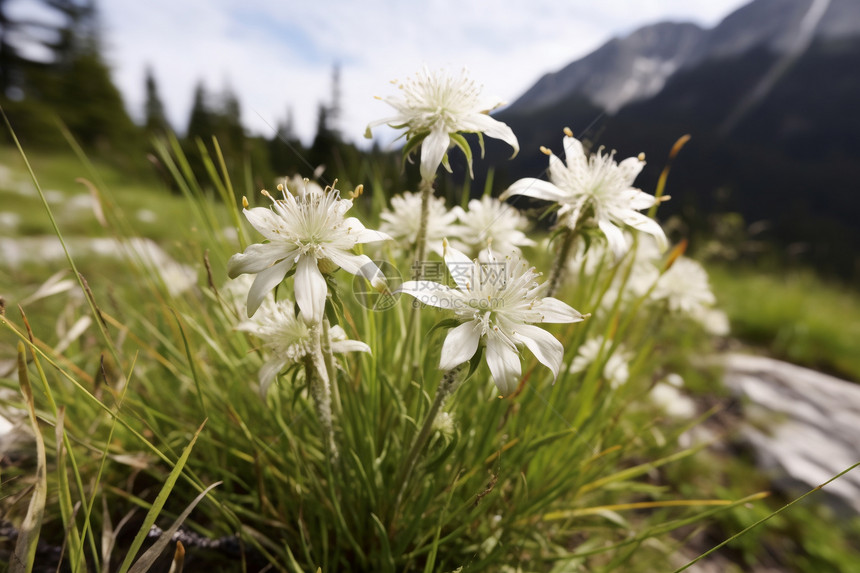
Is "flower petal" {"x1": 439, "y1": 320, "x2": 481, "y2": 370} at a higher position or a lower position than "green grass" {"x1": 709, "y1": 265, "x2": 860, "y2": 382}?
higher

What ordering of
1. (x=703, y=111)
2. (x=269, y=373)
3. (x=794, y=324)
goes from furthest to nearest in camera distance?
(x=794, y=324) < (x=703, y=111) < (x=269, y=373)

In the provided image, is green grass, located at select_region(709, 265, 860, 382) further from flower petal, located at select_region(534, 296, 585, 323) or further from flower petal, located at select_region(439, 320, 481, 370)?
Result: flower petal, located at select_region(439, 320, 481, 370)

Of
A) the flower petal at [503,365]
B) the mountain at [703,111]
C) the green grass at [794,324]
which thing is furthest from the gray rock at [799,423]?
the flower petal at [503,365]

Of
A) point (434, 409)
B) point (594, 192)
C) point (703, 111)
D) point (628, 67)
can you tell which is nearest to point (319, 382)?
point (434, 409)

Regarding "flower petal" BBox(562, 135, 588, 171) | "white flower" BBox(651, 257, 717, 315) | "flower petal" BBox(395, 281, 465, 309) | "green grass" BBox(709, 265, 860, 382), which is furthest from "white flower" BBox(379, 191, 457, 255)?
"green grass" BBox(709, 265, 860, 382)

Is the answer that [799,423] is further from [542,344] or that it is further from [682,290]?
[542,344]

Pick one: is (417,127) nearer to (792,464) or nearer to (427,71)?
(427,71)
